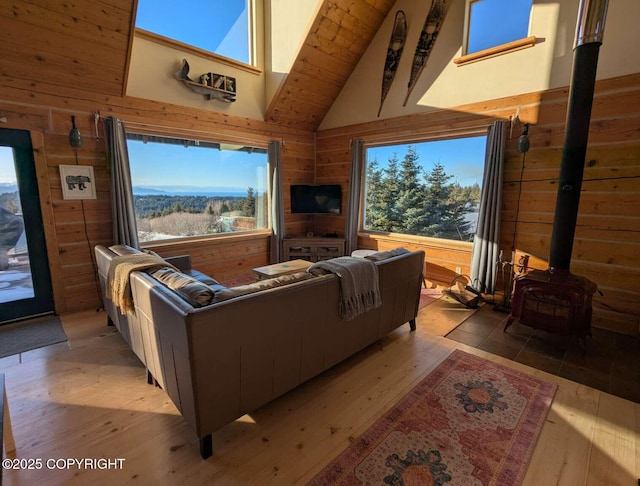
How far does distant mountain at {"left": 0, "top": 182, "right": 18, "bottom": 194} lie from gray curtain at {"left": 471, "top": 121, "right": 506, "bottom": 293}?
5.01 m

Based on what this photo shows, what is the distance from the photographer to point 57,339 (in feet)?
9.45

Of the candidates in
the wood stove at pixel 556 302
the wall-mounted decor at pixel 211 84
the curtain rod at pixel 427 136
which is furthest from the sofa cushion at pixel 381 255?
the wall-mounted decor at pixel 211 84

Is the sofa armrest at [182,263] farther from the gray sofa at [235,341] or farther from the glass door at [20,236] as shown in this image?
the glass door at [20,236]

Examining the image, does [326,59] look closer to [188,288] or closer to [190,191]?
[190,191]

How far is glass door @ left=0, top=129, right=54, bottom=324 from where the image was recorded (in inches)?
122

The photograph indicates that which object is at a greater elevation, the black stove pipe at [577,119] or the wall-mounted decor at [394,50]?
the wall-mounted decor at [394,50]

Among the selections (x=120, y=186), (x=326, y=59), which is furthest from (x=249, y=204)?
(x=326, y=59)

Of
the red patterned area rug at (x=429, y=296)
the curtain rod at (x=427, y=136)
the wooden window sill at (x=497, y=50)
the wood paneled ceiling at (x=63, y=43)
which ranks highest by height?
the wooden window sill at (x=497, y=50)

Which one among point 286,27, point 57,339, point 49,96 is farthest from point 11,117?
point 286,27

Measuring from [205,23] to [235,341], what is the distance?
4317 mm

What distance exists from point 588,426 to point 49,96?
520 centimetres

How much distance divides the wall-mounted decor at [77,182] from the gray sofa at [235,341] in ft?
6.17

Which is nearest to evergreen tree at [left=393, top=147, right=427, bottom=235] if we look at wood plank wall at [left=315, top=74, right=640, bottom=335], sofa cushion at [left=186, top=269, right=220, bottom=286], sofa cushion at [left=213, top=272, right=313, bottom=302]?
wood plank wall at [left=315, top=74, right=640, bottom=335]

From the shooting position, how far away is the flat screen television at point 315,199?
534 centimetres
